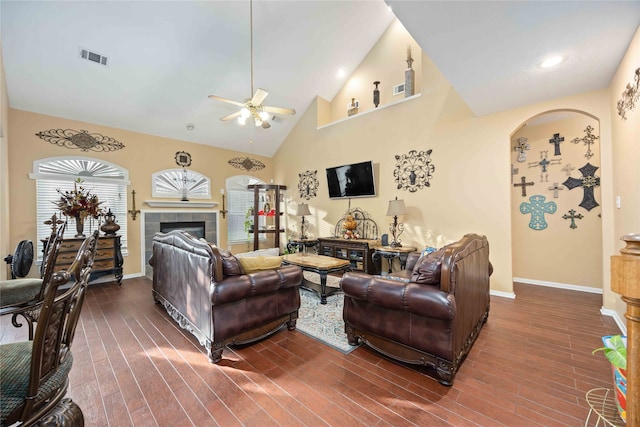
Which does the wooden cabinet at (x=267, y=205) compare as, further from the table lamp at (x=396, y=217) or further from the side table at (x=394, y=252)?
the table lamp at (x=396, y=217)

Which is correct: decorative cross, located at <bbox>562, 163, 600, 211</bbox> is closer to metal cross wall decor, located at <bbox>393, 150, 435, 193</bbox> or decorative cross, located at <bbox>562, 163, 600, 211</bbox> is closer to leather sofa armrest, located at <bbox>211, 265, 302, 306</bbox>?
metal cross wall decor, located at <bbox>393, 150, 435, 193</bbox>

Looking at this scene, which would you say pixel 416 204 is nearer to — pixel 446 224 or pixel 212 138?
pixel 446 224

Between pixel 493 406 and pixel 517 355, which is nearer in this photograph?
pixel 493 406

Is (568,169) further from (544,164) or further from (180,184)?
(180,184)

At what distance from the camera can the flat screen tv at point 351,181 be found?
5.50 m

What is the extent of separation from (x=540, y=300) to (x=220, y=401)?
4.39m

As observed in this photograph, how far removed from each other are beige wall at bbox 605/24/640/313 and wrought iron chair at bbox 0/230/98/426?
4.13 meters

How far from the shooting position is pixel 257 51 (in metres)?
4.83

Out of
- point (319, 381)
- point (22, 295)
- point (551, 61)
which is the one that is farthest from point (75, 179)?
point (551, 61)

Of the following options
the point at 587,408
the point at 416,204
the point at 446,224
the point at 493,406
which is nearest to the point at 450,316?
the point at 493,406

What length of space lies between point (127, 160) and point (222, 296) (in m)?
4.81

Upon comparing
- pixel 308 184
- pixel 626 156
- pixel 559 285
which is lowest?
pixel 559 285

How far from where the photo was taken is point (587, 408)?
1.68 meters

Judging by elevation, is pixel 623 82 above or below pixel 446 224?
above
